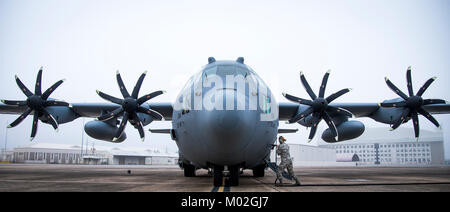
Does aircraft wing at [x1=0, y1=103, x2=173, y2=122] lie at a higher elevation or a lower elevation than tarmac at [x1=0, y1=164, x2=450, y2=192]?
higher

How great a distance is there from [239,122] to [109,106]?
11290mm

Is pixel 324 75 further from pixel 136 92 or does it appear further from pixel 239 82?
pixel 136 92

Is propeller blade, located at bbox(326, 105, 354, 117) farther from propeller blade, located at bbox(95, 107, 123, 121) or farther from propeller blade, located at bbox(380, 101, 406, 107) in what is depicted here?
propeller blade, located at bbox(95, 107, 123, 121)

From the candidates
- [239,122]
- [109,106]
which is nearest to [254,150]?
[239,122]

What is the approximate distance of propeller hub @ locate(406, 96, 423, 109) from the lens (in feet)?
49.3

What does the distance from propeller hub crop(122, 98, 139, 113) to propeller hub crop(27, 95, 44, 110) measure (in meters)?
5.07

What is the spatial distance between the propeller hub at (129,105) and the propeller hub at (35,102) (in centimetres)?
507

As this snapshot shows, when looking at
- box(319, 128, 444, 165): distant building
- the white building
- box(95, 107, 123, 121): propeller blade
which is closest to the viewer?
box(95, 107, 123, 121): propeller blade

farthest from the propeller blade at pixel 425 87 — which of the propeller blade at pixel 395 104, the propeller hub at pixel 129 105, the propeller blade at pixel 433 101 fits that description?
the propeller hub at pixel 129 105

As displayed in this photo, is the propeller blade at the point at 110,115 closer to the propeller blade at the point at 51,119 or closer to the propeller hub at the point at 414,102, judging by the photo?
the propeller blade at the point at 51,119

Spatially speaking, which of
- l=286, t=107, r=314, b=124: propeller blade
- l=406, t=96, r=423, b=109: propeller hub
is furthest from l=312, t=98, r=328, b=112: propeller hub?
l=406, t=96, r=423, b=109: propeller hub

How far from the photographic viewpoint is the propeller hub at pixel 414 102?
1502 centimetres

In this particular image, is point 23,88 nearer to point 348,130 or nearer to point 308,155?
point 348,130
